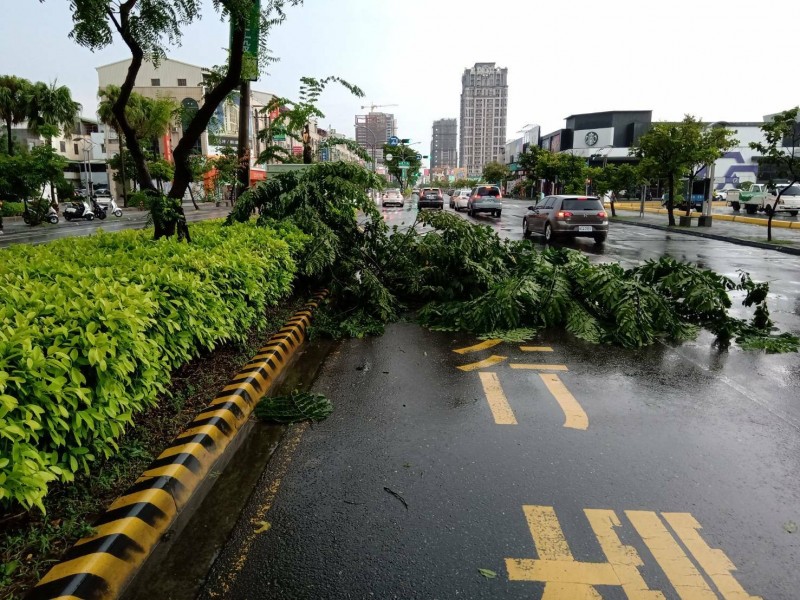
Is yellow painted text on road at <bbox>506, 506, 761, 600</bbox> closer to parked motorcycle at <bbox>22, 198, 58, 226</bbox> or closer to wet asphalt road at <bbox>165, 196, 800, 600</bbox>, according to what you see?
wet asphalt road at <bbox>165, 196, 800, 600</bbox>

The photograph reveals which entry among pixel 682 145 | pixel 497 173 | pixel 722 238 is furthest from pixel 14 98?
pixel 497 173

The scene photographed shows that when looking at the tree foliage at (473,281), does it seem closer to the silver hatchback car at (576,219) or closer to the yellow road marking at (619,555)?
the yellow road marking at (619,555)

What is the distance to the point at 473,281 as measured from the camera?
26.8 feet

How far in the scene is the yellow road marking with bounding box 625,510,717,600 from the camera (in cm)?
253

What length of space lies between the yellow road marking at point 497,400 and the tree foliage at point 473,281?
5.88ft

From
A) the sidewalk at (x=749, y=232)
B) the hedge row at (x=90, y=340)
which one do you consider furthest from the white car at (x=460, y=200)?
the hedge row at (x=90, y=340)

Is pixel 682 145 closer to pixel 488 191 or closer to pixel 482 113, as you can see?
pixel 488 191

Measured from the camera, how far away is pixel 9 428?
226 cm

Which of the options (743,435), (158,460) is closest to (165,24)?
(158,460)

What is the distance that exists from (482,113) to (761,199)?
14178 cm

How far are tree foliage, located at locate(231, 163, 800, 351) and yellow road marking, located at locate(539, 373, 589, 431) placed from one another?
163cm

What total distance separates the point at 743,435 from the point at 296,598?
343cm

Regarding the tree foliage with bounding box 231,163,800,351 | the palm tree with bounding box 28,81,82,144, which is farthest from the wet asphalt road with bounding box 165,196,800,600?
the palm tree with bounding box 28,81,82,144

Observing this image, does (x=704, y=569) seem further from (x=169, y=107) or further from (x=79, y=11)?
(x=169, y=107)
